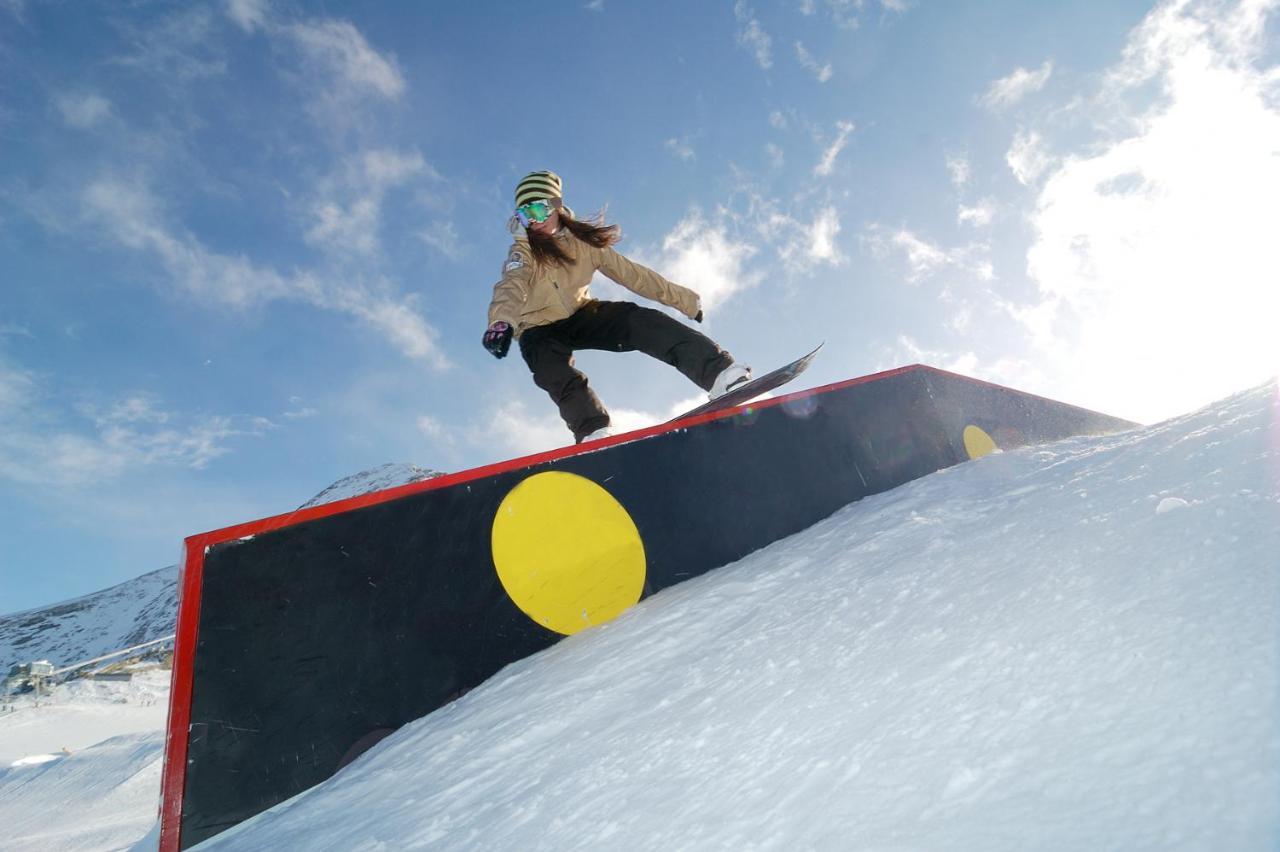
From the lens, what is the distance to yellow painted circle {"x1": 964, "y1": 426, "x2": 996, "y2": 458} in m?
3.31

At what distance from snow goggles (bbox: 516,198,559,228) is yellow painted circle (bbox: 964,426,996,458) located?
2.35 meters

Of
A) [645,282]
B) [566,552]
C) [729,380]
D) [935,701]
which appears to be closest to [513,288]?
[645,282]

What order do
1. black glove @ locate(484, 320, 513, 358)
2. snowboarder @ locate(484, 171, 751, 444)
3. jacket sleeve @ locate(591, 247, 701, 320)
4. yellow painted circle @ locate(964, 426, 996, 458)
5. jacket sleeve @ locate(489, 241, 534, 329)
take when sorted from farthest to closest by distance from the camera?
yellow painted circle @ locate(964, 426, 996, 458)
jacket sleeve @ locate(591, 247, 701, 320)
snowboarder @ locate(484, 171, 751, 444)
jacket sleeve @ locate(489, 241, 534, 329)
black glove @ locate(484, 320, 513, 358)

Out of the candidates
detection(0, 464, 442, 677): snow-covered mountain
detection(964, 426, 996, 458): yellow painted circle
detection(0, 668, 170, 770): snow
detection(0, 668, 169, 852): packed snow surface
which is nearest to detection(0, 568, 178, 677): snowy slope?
detection(0, 464, 442, 677): snow-covered mountain

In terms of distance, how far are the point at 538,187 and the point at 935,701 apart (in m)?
2.53

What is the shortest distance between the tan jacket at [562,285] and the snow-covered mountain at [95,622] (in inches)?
2457

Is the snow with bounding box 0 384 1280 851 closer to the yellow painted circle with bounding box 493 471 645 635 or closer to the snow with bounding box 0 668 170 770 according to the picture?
the yellow painted circle with bounding box 493 471 645 635

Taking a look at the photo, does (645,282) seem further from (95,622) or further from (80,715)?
(95,622)

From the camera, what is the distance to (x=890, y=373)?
3016 millimetres

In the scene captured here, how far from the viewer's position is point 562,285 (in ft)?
9.12

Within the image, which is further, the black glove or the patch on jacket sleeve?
the patch on jacket sleeve

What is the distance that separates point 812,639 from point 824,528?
113cm

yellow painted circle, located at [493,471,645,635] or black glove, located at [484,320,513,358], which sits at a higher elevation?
black glove, located at [484,320,513,358]

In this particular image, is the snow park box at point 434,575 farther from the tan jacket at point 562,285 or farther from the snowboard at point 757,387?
the tan jacket at point 562,285
